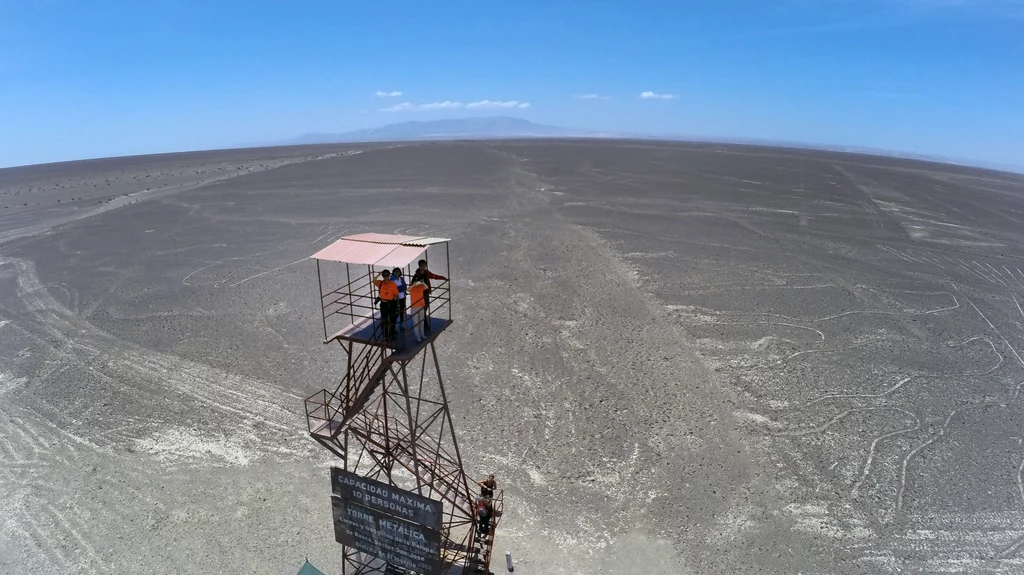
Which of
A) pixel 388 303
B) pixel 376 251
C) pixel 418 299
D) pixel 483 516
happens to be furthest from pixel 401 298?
pixel 483 516

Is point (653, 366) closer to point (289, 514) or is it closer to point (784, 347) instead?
point (784, 347)

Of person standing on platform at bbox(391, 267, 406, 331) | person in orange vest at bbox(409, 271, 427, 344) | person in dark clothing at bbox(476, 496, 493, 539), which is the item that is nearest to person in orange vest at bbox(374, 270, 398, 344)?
person standing on platform at bbox(391, 267, 406, 331)

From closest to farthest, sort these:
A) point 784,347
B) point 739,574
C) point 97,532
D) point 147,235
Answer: point 739,574 → point 97,532 → point 784,347 → point 147,235

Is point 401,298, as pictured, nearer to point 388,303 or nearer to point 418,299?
point 418,299

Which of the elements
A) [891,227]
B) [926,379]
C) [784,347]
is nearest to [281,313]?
[784,347]

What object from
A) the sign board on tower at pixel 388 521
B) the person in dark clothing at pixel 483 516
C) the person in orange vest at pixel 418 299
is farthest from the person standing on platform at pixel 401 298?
the person in dark clothing at pixel 483 516

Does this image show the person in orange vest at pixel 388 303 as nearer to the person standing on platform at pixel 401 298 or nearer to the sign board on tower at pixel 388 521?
the person standing on platform at pixel 401 298
